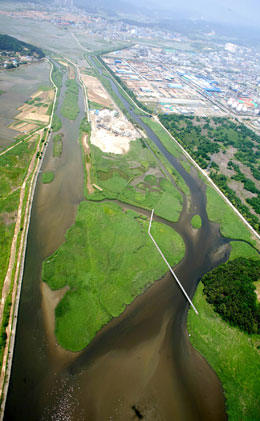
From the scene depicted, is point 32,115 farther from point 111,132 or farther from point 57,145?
point 111,132

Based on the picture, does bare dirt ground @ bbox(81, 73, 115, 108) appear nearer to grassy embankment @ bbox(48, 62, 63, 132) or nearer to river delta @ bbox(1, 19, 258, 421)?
grassy embankment @ bbox(48, 62, 63, 132)

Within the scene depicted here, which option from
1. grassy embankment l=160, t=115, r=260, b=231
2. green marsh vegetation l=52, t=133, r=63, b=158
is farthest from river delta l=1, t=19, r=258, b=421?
green marsh vegetation l=52, t=133, r=63, b=158

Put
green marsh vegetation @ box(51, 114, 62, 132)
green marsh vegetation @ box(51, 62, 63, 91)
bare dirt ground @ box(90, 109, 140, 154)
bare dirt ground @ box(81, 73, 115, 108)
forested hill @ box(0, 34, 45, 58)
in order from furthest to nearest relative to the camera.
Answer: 1. forested hill @ box(0, 34, 45, 58)
2. green marsh vegetation @ box(51, 62, 63, 91)
3. bare dirt ground @ box(81, 73, 115, 108)
4. green marsh vegetation @ box(51, 114, 62, 132)
5. bare dirt ground @ box(90, 109, 140, 154)

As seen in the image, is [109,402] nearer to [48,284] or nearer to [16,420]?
[16,420]

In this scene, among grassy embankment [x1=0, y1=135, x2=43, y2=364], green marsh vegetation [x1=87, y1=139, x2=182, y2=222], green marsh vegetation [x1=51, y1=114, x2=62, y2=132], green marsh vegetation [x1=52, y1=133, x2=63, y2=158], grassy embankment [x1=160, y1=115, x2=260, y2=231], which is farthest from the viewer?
green marsh vegetation [x1=51, y1=114, x2=62, y2=132]

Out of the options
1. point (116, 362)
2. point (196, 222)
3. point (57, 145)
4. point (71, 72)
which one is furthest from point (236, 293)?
point (71, 72)

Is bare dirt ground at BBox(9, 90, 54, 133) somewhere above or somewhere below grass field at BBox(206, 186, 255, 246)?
above
